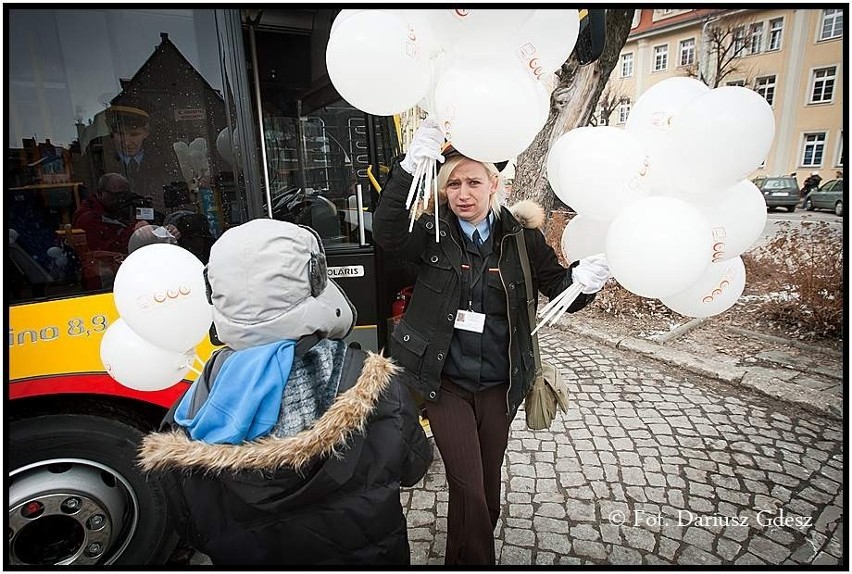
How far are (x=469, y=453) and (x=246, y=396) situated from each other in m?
1.15

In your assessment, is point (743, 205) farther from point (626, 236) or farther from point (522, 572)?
point (522, 572)

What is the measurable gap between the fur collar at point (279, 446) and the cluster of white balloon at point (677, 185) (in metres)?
1.09

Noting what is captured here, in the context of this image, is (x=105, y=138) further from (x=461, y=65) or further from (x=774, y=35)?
(x=774, y=35)

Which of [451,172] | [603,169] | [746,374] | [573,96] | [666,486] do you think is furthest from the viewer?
[573,96]

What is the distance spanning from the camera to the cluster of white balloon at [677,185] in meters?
1.62

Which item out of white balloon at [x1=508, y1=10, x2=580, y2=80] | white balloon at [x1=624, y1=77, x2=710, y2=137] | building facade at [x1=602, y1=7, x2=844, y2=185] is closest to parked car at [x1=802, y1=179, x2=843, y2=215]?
building facade at [x1=602, y1=7, x2=844, y2=185]

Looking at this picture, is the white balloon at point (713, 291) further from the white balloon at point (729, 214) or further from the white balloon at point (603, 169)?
the white balloon at point (603, 169)

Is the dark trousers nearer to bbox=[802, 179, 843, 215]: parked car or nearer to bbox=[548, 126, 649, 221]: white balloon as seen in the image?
bbox=[548, 126, 649, 221]: white balloon

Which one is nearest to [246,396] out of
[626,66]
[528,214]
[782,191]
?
[528,214]

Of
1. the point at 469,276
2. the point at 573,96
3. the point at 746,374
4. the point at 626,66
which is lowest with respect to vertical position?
the point at 746,374

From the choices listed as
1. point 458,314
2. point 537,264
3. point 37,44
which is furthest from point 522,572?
point 37,44

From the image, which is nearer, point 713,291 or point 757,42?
point 713,291

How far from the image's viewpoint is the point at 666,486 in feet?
10.3

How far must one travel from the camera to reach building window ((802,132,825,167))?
676 inches
